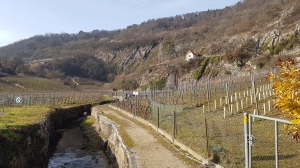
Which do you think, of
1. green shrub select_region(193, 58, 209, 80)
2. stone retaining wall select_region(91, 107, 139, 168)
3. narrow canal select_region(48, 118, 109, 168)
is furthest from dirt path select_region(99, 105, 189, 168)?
green shrub select_region(193, 58, 209, 80)

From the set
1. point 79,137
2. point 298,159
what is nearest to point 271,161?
point 298,159

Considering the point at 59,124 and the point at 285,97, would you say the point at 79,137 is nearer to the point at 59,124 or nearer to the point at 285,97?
the point at 59,124

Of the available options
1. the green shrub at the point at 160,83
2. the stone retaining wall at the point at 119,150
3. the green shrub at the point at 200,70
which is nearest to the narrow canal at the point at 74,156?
the stone retaining wall at the point at 119,150

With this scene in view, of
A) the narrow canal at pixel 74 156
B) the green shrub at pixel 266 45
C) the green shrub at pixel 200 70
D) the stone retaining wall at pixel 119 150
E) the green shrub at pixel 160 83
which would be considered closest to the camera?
the stone retaining wall at pixel 119 150

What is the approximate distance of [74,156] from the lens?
22953 millimetres

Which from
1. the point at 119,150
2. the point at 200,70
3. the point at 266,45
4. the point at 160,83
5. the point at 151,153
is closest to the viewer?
the point at 151,153

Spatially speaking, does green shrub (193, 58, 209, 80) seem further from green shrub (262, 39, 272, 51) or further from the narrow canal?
the narrow canal

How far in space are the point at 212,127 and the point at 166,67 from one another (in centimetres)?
8098

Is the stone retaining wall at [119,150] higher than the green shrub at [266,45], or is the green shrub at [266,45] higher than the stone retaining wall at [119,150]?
the green shrub at [266,45]

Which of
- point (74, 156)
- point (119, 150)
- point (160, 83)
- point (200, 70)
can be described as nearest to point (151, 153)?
point (119, 150)

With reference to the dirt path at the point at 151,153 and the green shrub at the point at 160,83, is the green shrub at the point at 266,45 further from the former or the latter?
the dirt path at the point at 151,153

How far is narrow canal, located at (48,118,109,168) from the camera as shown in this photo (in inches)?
794

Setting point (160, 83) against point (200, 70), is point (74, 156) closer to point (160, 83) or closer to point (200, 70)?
point (200, 70)

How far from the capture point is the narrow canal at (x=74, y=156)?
2016cm
